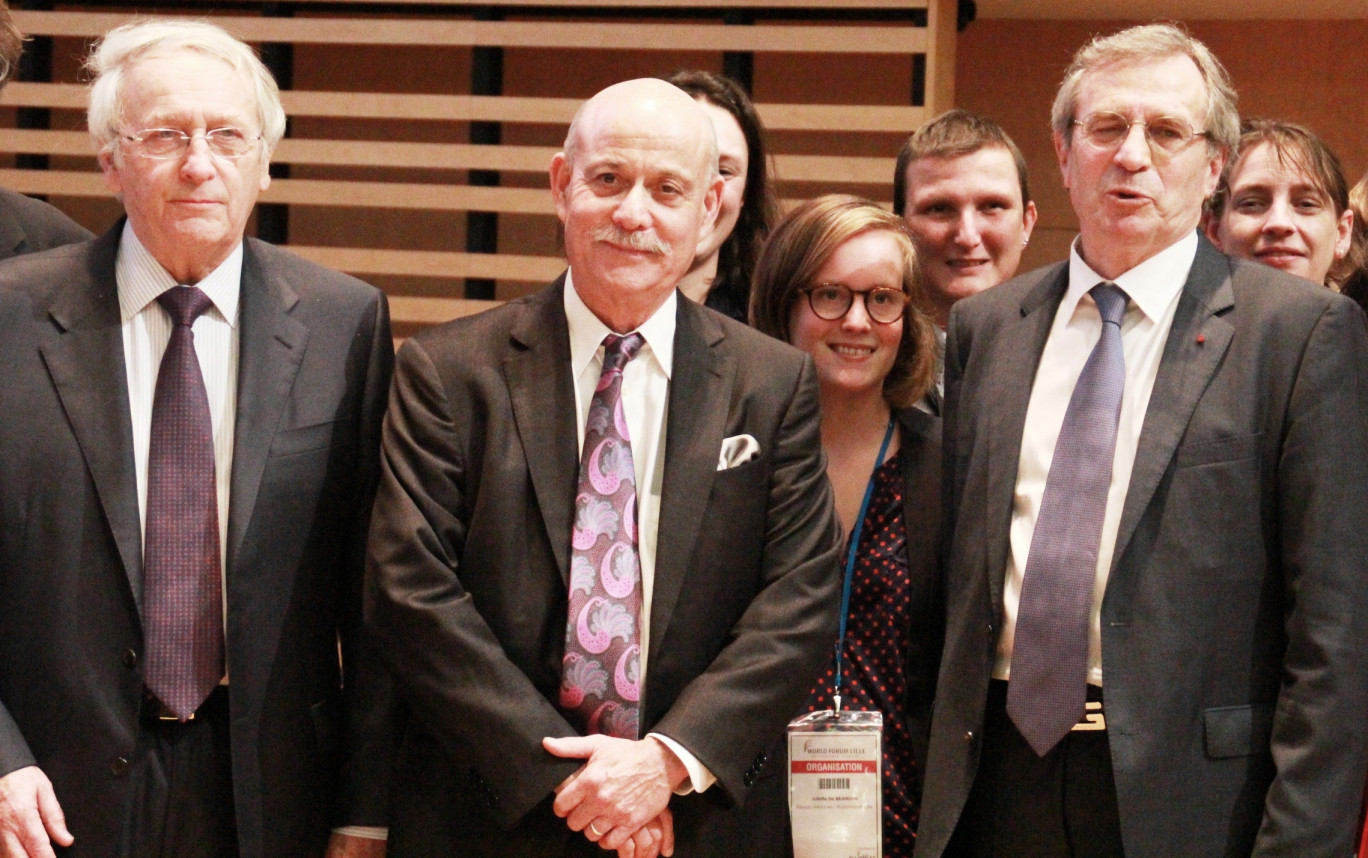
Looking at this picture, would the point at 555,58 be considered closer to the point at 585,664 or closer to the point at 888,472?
the point at 888,472

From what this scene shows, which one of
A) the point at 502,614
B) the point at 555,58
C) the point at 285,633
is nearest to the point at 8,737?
the point at 285,633

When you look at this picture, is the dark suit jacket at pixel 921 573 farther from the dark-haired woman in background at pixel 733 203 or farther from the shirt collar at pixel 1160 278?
the dark-haired woman in background at pixel 733 203

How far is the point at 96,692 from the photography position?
2.14 m

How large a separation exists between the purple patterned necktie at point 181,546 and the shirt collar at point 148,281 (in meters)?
0.08

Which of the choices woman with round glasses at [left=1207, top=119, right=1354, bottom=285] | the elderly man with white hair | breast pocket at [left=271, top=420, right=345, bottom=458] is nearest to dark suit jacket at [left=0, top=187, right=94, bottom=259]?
breast pocket at [left=271, top=420, right=345, bottom=458]

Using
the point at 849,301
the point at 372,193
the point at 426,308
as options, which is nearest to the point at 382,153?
the point at 372,193

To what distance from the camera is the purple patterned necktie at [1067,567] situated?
2.19m

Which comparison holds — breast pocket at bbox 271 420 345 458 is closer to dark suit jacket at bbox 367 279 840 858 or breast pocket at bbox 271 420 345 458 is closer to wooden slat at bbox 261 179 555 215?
dark suit jacket at bbox 367 279 840 858

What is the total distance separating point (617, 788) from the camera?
2.03 meters

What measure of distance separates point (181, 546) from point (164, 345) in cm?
31

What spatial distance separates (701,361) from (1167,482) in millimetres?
696

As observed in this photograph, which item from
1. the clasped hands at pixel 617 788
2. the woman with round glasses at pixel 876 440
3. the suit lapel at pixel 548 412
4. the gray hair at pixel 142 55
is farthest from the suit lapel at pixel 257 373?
the woman with round glasses at pixel 876 440

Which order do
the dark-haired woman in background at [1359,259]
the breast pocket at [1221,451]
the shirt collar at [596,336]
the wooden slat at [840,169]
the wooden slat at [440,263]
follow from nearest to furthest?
the breast pocket at [1221,451], the shirt collar at [596,336], the dark-haired woman in background at [1359,259], the wooden slat at [840,169], the wooden slat at [440,263]

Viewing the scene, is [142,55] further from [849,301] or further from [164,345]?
[849,301]
